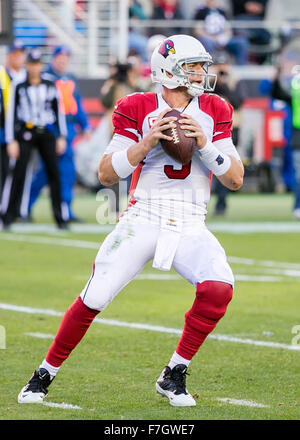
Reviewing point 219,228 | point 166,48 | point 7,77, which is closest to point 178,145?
point 166,48

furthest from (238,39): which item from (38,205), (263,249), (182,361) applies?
(182,361)

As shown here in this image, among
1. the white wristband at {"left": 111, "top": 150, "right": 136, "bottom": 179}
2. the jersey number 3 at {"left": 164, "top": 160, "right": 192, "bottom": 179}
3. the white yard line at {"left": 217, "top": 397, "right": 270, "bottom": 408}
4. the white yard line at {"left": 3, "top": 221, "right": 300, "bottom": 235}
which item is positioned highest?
the white wristband at {"left": 111, "top": 150, "right": 136, "bottom": 179}

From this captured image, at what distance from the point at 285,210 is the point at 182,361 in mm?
11796

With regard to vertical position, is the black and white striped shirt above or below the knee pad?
below

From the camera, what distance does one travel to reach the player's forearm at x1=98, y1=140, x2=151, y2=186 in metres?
5.41

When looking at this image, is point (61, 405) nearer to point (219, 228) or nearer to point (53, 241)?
point (53, 241)

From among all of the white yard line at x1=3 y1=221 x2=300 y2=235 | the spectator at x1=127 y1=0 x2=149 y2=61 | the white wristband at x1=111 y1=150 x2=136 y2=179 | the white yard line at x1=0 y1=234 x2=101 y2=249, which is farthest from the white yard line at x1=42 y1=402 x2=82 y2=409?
the spectator at x1=127 y1=0 x2=149 y2=61

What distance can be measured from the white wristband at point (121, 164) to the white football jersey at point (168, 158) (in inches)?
2.8

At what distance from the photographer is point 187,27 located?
22391 mm

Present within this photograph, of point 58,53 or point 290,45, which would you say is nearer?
point 58,53

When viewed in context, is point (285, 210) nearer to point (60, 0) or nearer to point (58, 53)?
point (58, 53)

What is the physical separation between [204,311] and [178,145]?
2.51 ft

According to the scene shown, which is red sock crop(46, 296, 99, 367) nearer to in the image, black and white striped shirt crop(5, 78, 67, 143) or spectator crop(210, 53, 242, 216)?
black and white striped shirt crop(5, 78, 67, 143)

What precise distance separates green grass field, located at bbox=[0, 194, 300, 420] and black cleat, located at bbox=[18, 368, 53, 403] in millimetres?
64
